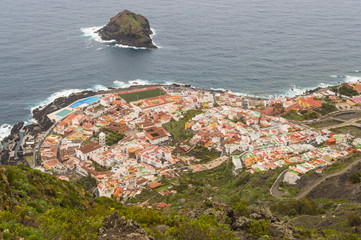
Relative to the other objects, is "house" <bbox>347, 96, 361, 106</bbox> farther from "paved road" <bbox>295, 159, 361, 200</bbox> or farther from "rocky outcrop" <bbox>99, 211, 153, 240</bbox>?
"rocky outcrop" <bbox>99, 211, 153, 240</bbox>

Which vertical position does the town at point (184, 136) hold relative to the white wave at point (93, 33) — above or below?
below

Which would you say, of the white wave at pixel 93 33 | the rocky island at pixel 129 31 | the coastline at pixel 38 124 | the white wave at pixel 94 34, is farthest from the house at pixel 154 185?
the white wave at pixel 93 33

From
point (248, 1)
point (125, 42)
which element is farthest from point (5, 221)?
point (248, 1)

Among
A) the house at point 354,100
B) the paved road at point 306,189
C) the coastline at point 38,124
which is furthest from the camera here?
the house at point 354,100

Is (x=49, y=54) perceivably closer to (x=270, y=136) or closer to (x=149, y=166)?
(x=149, y=166)

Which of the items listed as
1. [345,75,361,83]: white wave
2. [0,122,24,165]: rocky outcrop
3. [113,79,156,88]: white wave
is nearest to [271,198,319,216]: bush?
[0,122,24,165]: rocky outcrop

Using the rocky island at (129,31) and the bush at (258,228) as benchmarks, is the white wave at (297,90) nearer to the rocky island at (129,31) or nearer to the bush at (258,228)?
the rocky island at (129,31)

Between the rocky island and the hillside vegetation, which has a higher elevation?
the rocky island
